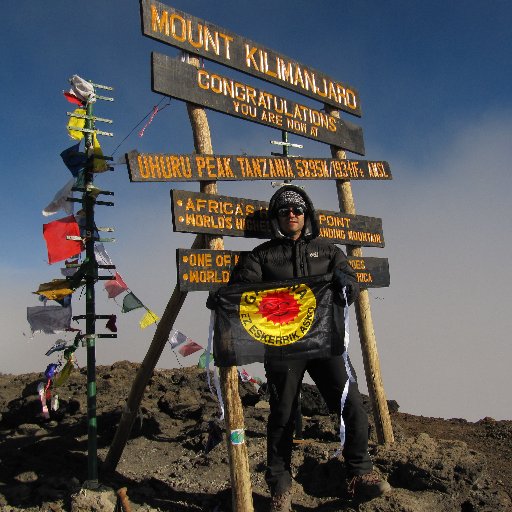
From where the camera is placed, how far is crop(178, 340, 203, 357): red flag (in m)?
7.70

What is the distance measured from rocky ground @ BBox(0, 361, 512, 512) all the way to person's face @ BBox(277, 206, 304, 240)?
99.4 inches

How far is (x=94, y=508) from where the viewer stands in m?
5.78

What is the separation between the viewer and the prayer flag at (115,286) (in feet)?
23.9

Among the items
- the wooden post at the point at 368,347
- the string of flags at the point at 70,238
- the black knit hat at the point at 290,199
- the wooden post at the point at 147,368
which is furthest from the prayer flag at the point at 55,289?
the wooden post at the point at 368,347

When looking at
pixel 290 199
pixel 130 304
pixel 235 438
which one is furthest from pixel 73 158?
pixel 235 438

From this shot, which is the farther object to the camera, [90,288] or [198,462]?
[198,462]

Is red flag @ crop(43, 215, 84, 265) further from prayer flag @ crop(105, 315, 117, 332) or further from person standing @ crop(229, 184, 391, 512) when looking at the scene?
person standing @ crop(229, 184, 391, 512)

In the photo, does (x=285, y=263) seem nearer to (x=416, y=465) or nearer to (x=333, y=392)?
(x=333, y=392)

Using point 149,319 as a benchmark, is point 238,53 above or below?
above

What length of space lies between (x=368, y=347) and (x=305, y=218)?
8.82 ft

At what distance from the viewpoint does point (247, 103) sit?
22.7ft

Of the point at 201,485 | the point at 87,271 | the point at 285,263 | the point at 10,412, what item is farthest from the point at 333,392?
the point at 10,412

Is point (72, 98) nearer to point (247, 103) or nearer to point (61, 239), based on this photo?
point (61, 239)

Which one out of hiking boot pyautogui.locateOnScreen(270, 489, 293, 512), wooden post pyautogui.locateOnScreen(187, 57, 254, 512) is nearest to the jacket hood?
wooden post pyautogui.locateOnScreen(187, 57, 254, 512)
